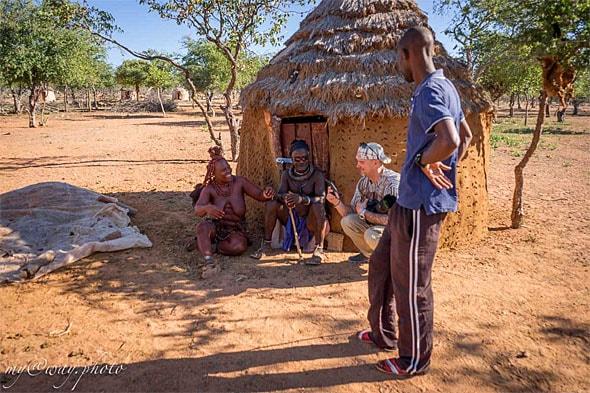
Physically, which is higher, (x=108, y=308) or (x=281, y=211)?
(x=281, y=211)

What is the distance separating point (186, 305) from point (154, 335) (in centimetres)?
50

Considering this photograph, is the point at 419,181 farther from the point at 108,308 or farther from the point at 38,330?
the point at 38,330

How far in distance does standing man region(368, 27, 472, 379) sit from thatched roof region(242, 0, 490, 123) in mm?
2271

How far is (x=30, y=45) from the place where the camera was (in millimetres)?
17891

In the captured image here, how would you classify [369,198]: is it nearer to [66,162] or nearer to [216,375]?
[216,375]

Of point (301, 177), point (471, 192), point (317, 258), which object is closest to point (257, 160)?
point (301, 177)

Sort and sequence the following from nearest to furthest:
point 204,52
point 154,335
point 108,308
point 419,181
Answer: point 419,181 < point 154,335 < point 108,308 < point 204,52

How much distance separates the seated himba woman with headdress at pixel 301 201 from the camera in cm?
448

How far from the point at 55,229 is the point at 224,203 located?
2.29m

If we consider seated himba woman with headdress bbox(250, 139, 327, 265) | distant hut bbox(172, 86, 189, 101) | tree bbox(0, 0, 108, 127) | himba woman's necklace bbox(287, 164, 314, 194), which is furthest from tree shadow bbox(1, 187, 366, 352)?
distant hut bbox(172, 86, 189, 101)

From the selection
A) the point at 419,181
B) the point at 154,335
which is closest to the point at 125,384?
the point at 154,335

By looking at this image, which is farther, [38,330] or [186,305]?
[186,305]

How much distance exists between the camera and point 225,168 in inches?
181

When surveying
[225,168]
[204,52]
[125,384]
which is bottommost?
[125,384]
